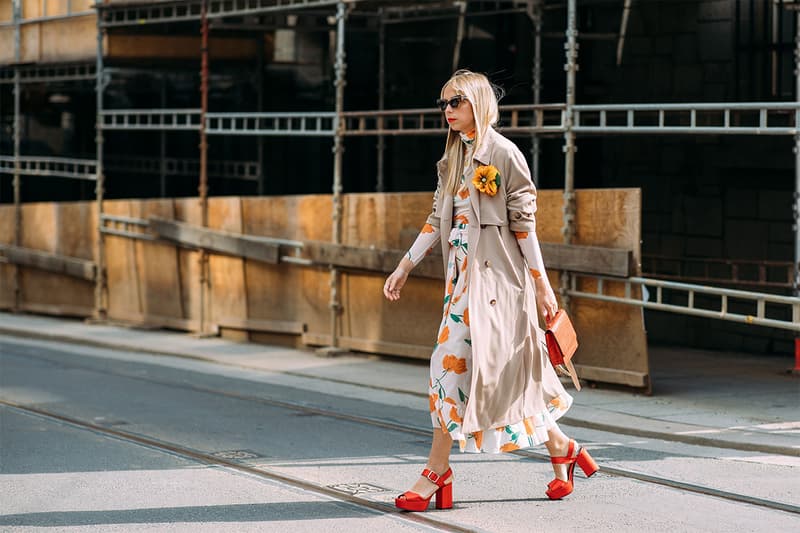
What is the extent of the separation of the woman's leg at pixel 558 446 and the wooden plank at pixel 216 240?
8.31 meters

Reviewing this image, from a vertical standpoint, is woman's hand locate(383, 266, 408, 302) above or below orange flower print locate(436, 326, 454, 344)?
above

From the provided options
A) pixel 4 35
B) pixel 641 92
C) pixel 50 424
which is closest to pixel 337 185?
pixel 641 92

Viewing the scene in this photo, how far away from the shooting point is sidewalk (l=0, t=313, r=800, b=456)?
966 centimetres

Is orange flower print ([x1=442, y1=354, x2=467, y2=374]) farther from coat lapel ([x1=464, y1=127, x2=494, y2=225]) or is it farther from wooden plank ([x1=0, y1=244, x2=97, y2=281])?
wooden plank ([x1=0, y1=244, x2=97, y2=281])

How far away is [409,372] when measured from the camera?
13.4m

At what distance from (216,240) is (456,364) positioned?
9.57 metres

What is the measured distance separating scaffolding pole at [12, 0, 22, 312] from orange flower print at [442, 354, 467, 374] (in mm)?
14688

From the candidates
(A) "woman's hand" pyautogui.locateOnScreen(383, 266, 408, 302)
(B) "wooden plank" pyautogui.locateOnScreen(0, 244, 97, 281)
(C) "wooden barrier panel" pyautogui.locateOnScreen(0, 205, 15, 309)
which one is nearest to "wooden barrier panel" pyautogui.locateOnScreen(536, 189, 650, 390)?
(A) "woman's hand" pyautogui.locateOnScreen(383, 266, 408, 302)

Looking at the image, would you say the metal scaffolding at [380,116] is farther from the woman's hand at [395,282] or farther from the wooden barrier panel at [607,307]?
the woman's hand at [395,282]

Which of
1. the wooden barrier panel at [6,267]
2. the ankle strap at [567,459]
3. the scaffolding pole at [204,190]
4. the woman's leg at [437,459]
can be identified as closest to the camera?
the woman's leg at [437,459]

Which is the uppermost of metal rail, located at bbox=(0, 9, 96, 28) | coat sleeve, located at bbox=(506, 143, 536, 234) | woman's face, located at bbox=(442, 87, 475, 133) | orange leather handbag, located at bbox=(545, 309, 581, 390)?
metal rail, located at bbox=(0, 9, 96, 28)

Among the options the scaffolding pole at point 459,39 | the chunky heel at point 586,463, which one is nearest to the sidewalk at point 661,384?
the chunky heel at point 586,463

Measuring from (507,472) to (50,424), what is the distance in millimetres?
3791

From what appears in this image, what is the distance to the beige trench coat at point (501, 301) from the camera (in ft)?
22.5
